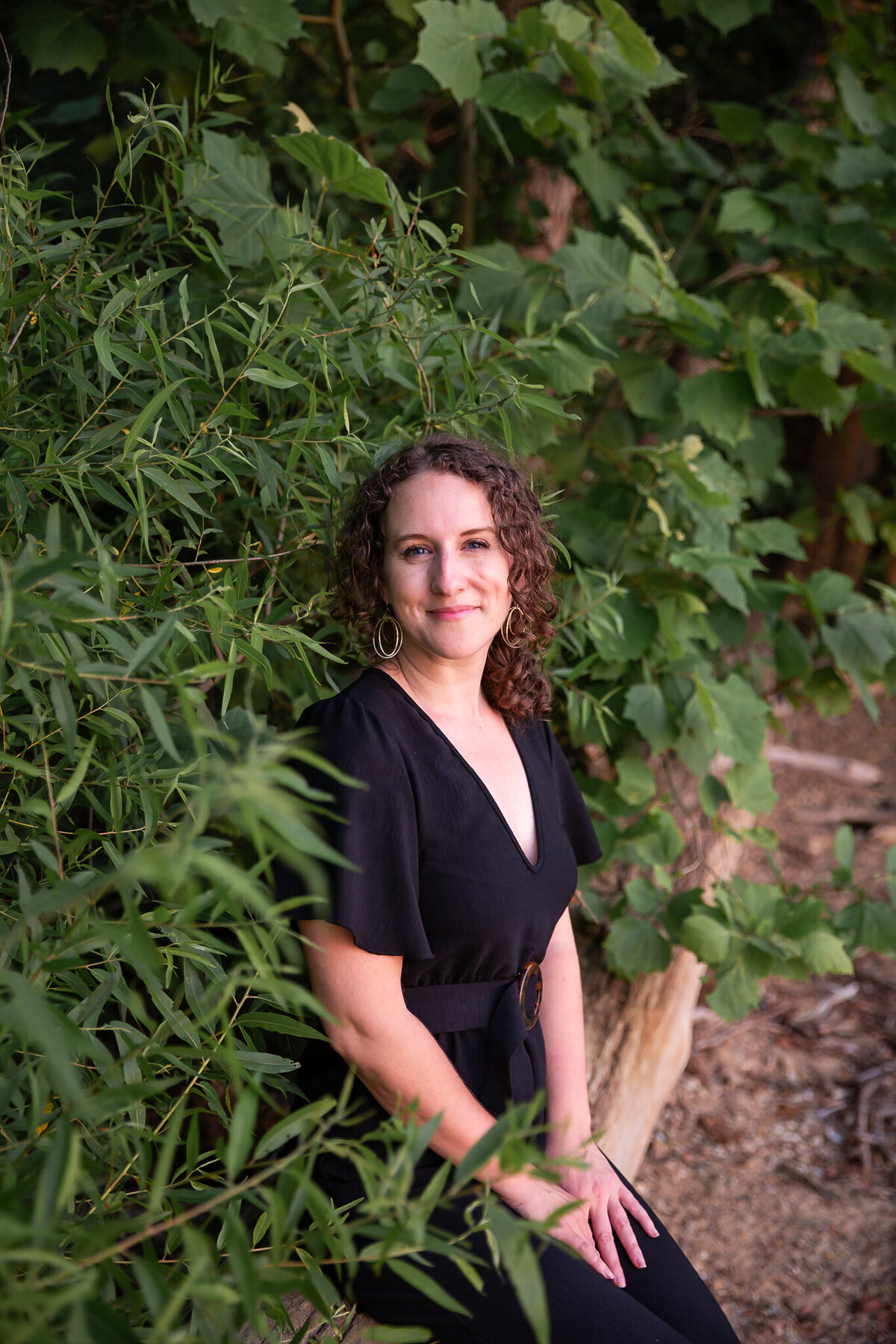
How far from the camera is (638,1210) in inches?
61.9

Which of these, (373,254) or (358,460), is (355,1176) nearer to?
(358,460)

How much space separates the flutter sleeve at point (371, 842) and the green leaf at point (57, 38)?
1.85 metres

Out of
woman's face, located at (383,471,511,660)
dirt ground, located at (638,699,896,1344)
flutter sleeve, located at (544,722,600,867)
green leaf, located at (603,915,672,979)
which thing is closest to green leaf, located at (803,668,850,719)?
dirt ground, located at (638,699,896,1344)

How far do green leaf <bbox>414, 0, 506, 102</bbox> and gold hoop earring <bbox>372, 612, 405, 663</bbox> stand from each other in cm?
130

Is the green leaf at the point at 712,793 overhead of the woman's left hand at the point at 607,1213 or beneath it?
overhead

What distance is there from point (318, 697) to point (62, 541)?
46cm

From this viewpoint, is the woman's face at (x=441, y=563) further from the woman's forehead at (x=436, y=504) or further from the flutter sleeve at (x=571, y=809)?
the flutter sleeve at (x=571, y=809)

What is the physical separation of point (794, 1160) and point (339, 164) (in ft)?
8.58

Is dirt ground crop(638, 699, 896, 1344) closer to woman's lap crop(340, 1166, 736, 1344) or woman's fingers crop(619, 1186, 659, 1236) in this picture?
woman's fingers crop(619, 1186, 659, 1236)

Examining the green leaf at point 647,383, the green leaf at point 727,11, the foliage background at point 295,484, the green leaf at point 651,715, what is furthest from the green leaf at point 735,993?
the green leaf at point 727,11

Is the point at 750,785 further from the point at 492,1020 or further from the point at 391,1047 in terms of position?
the point at 391,1047

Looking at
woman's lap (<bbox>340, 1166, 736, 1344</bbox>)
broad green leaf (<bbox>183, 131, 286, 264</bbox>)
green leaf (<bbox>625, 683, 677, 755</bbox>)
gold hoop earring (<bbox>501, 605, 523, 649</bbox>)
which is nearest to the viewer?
woman's lap (<bbox>340, 1166, 736, 1344</bbox>)

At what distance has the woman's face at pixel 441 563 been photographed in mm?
1485

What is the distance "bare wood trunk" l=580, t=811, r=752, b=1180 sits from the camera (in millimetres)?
2150
